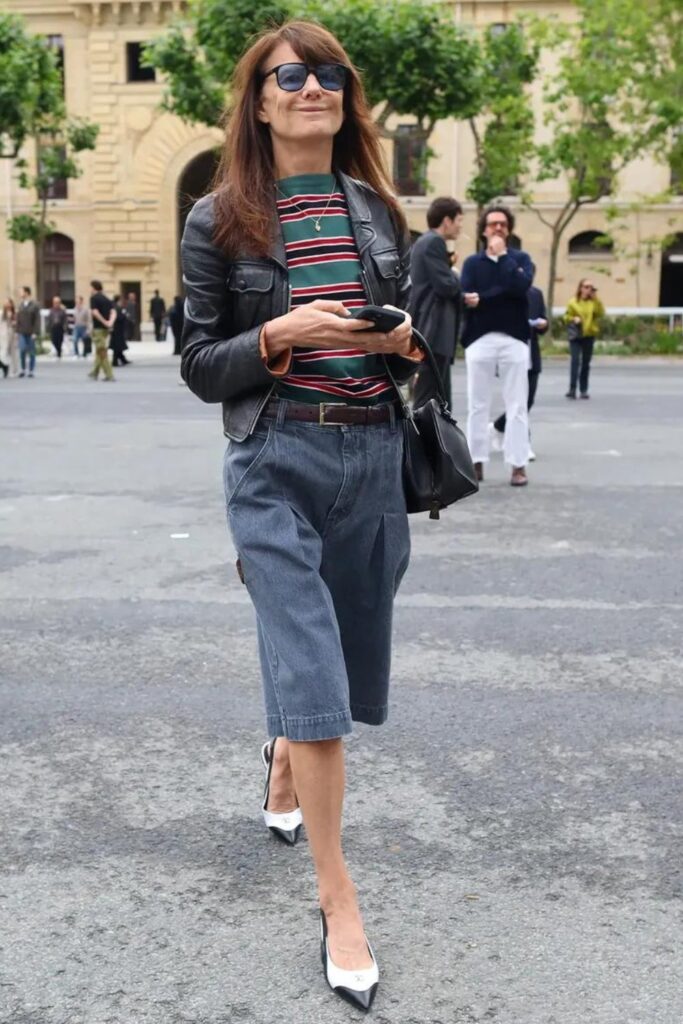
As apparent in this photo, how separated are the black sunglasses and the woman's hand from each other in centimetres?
53

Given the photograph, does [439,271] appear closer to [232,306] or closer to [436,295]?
[436,295]

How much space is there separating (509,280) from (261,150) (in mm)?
6742

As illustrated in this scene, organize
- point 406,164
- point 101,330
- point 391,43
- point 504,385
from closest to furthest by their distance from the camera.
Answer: point 504,385
point 101,330
point 391,43
point 406,164

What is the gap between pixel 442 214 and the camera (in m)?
9.62

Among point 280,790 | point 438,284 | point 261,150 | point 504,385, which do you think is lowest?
point 280,790

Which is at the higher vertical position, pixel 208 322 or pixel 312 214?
pixel 312 214

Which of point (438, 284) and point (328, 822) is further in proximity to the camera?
point (438, 284)

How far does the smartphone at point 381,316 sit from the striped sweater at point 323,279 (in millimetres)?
180

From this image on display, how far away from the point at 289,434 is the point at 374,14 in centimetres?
3149

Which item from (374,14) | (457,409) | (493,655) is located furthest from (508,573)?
(374,14)

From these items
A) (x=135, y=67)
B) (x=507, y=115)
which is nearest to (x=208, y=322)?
(x=507, y=115)

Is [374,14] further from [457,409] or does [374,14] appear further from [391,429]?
[391,429]

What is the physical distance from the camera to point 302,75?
3033 millimetres

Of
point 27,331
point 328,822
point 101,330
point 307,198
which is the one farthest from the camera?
point 27,331
